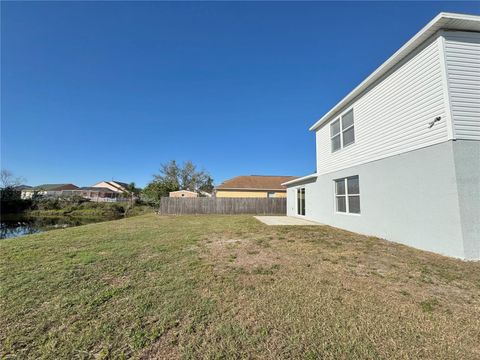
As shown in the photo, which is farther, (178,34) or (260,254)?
(178,34)

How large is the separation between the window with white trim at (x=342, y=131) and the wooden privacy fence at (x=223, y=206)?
9389 millimetres

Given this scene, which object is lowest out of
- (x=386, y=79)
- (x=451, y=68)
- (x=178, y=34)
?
(x=451, y=68)

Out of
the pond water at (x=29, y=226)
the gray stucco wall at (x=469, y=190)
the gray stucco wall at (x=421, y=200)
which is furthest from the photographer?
the pond water at (x=29, y=226)

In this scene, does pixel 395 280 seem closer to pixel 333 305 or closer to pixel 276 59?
pixel 333 305

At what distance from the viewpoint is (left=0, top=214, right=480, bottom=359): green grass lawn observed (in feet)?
6.18

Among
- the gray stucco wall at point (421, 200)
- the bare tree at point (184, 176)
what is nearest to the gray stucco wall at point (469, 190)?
the gray stucco wall at point (421, 200)

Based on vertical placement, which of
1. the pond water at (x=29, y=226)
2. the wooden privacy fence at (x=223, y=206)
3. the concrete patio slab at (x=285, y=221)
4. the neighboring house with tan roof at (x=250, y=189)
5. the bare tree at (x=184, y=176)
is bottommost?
the pond water at (x=29, y=226)

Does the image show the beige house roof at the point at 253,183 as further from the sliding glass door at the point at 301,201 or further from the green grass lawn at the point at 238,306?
the green grass lawn at the point at 238,306

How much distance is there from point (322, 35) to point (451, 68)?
19.5 feet

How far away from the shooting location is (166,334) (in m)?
2.06

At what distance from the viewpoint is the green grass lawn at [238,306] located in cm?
188

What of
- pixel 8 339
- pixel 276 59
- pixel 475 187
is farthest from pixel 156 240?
pixel 276 59

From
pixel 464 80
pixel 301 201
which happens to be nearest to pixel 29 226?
pixel 301 201

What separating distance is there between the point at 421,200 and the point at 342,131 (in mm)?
4602
